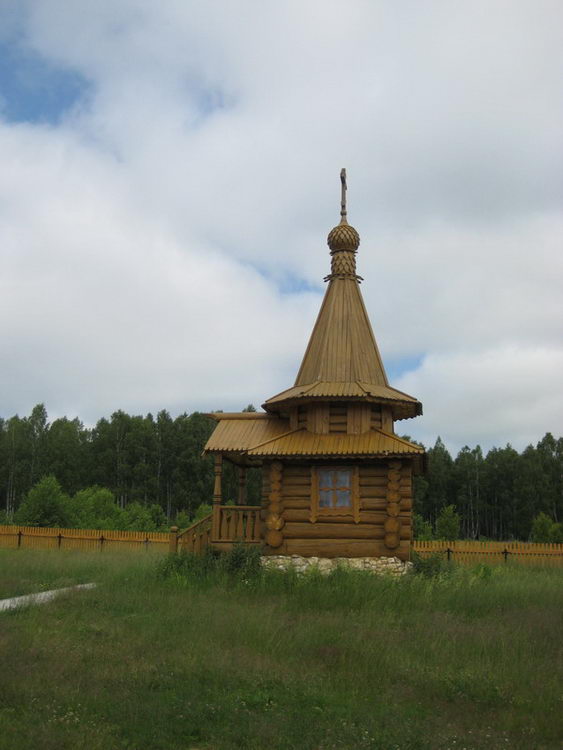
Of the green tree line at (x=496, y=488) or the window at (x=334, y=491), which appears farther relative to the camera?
the green tree line at (x=496, y=488)

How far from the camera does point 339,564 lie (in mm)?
13523

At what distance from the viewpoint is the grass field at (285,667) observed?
5.90 metres

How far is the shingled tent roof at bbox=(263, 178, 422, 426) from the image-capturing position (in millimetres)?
14797

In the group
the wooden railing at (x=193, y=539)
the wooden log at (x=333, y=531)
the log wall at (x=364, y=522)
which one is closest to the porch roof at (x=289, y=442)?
the log wall at (x=364, y=522)

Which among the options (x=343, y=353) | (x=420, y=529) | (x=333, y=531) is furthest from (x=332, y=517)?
(x=420, y=529)

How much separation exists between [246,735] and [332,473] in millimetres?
8598

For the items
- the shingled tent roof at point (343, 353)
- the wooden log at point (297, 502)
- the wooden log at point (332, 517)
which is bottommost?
the wooden log at point (332, 517)

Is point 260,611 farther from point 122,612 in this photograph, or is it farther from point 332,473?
point 332,473

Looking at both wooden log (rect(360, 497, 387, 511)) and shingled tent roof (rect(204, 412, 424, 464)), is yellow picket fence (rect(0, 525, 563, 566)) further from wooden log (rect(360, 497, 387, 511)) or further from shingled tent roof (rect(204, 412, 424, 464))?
shingled tent roof (rect(204, 412, 424, 464))

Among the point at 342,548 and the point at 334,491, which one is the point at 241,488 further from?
the point at 342,548

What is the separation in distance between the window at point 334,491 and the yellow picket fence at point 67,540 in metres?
10.3

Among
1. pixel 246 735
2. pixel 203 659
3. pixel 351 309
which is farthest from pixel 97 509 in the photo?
pixel 246 735

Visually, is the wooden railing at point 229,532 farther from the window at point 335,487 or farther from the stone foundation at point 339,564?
the window at point 335,487

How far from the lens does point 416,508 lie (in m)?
50.4
